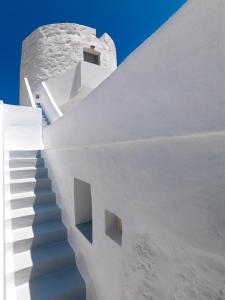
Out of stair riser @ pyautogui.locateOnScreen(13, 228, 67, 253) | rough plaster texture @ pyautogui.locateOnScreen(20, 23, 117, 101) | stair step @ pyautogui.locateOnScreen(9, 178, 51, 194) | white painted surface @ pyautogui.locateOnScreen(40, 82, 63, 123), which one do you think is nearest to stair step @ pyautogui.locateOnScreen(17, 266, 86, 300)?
stair riser @ pyautogui.locateOnScreen(13, 228, 67, 253)

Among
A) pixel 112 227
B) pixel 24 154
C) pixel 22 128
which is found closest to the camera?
pixel 112 227

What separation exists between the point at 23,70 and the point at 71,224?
42.8ft

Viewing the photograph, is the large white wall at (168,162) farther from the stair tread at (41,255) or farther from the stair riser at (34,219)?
the stair riser at (34,219)

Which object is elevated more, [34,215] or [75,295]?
[34,215]

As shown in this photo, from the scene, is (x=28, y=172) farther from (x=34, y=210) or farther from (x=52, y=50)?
(x=52, y=50)

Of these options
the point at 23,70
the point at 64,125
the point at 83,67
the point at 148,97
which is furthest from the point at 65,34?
the point at 148,97

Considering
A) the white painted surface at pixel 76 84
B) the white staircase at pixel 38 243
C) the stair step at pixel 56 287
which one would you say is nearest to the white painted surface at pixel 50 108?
the white painted surface at pixel 76 84

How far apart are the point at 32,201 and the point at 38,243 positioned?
79cm

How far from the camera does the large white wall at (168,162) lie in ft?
2.72

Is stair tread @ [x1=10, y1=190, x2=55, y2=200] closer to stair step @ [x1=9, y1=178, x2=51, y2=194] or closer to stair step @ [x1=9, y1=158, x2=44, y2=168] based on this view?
stair step @ [x1=9, y1=178, x2=51, y2=194]

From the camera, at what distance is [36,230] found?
2.88m

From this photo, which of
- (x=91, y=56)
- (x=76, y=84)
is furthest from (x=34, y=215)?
(x=91, y=56)

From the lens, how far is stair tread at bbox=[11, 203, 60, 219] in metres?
2.96

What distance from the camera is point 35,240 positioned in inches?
108
